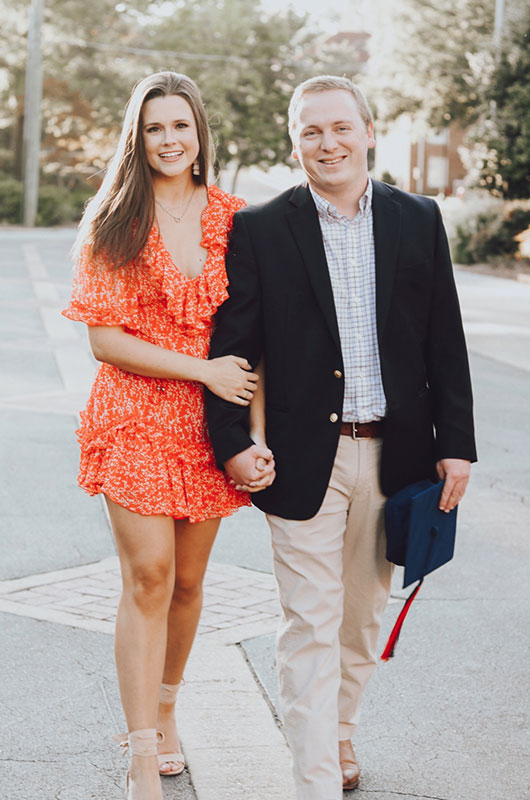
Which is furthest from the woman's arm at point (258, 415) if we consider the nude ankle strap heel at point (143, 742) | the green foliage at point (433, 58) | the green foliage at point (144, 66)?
the green foliage at point (144, 66)

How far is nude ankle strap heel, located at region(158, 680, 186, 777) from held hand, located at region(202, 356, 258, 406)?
3.14 feet

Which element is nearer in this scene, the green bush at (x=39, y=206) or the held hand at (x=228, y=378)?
the held hand at (x=228, y=378)

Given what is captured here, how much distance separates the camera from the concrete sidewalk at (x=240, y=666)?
11.3 ft

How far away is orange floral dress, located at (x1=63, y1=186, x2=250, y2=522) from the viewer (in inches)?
123

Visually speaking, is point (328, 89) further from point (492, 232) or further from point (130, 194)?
point (492, 232)

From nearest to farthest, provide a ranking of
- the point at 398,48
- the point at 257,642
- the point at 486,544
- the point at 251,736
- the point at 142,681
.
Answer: the point at 142,681, the point at 251,736, the point at 257,642, the point at 486,544, the point at 398,48

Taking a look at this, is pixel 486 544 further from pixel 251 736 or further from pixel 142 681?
pixel 142 681

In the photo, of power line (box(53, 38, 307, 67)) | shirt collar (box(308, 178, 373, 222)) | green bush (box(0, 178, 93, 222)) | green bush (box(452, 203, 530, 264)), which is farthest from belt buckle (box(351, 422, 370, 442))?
power line (box(53, 38, 307, 67))

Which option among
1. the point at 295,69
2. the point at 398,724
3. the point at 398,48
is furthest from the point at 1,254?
the point at 295,69

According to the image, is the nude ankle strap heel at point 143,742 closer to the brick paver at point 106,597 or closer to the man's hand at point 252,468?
the man's hand at point 252,468

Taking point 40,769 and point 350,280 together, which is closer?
point 350,280

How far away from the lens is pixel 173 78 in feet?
10.5

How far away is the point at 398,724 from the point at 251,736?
525mm

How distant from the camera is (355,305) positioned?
317 centimetres
